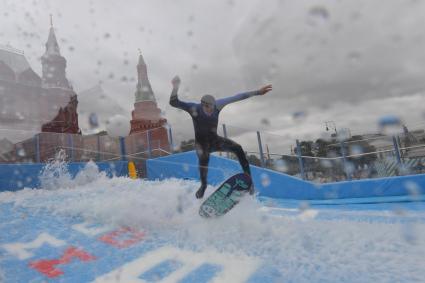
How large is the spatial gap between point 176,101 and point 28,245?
3.34 metres

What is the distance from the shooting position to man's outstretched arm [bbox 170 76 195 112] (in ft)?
18.0

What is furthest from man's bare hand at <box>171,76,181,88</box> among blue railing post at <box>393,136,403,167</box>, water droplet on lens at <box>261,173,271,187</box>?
blue railing post at <box>393,136,403,167</box>

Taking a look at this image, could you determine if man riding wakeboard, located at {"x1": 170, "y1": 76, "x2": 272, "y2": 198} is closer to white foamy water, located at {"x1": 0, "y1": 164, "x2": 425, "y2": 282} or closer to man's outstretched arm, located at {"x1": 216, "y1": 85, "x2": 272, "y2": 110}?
man's outstretched arm, located at {"x1": 216, "y1": 85, "x2": 272, "y2": 110}

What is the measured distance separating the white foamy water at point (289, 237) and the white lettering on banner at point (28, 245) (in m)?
1.01

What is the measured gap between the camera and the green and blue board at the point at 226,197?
18.0 ft

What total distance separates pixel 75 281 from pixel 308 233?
311cm

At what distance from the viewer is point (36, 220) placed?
613 cm

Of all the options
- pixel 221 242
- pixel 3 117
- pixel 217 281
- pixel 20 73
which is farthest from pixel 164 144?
pixel 20 73

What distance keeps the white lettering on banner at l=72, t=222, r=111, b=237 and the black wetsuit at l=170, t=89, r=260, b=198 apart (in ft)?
6.01

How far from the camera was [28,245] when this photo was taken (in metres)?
4.58

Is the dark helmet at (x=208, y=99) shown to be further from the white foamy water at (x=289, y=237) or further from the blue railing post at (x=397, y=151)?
the blue railing post at (x=397, y=151)

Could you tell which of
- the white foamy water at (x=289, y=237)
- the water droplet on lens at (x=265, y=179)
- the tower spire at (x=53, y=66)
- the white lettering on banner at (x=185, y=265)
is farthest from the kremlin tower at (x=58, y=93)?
the white lettering on banner at (x=185, y=265)

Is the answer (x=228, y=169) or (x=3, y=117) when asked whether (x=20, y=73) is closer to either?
(x=3, y=117)

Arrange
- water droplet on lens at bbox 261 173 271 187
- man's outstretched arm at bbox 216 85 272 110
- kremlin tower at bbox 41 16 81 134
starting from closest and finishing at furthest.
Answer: man's outstretched arm at bbox 216 85 272 110, water droplet on lens at bbox 261 173 271 187, kremlin tower at bbox 41 16 81 134
